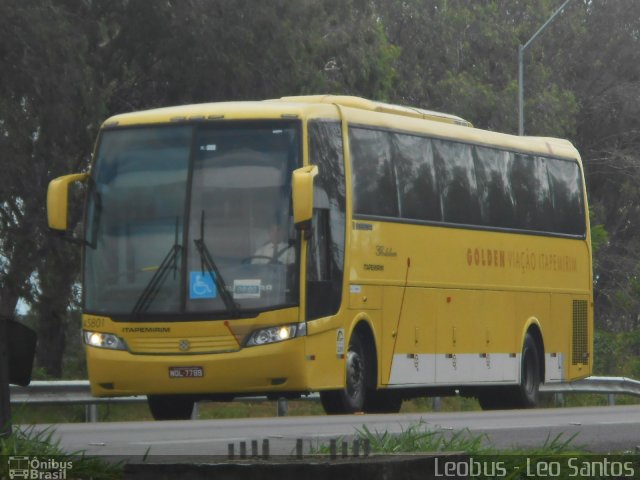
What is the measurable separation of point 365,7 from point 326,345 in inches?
679

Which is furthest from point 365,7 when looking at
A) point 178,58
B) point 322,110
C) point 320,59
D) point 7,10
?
point 322,110

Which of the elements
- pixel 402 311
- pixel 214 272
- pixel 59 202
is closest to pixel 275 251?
pixel 214 272

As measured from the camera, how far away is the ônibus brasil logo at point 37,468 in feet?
22.9

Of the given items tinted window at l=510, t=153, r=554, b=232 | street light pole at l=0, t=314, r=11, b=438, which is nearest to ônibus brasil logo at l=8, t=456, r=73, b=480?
street light pole at l=0, t=314, r=11, b=438

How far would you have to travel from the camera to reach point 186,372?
59.9 ft

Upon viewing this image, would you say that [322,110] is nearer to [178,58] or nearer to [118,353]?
[118,353]

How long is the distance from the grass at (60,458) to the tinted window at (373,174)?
1190cm

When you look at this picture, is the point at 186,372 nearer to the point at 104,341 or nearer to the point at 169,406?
the point at 104,341

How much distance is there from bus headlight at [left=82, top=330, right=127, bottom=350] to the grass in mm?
10600

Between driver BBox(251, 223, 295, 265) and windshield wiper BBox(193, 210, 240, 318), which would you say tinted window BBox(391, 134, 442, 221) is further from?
windshield wiper BBox(193, 210, 240, 318)

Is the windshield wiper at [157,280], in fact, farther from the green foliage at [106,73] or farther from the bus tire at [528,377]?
the green foliage at [106,73]

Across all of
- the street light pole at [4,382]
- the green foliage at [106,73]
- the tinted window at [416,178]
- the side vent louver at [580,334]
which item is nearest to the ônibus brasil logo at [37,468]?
the street light pole at [4,382]

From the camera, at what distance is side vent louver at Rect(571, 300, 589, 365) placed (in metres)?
25.9

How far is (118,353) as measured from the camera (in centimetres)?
1869
